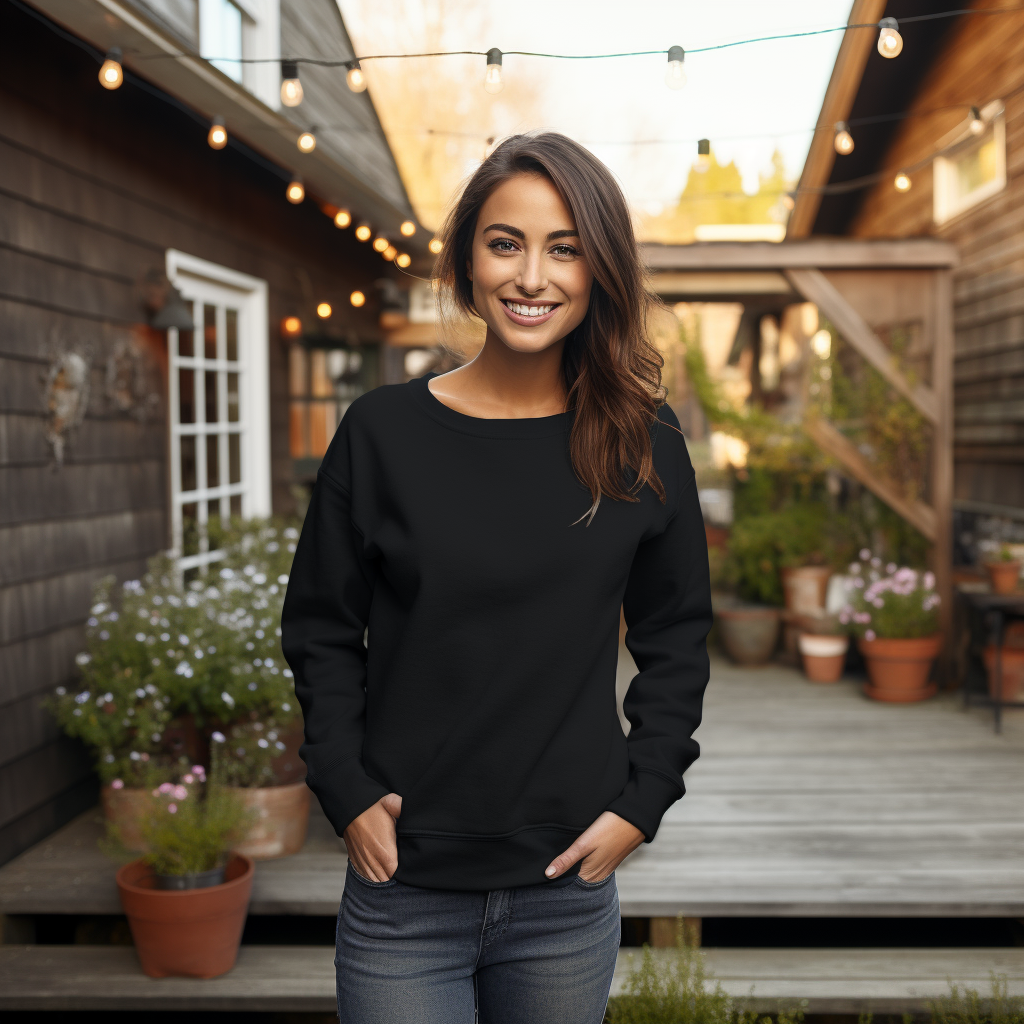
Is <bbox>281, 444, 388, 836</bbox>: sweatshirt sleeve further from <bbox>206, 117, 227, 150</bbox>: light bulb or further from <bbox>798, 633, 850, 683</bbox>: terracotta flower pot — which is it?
<bbox>798, 633, 850, 683</bbox>: terracotta flower pot

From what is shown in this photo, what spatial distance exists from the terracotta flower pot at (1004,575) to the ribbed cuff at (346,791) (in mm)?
4396

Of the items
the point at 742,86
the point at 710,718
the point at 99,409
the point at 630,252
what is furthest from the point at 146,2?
the point at 742,86

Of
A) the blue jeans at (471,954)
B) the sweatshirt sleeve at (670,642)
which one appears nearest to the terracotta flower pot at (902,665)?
the sweatshirt sleeve at (670,642)

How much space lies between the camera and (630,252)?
4.28 ft

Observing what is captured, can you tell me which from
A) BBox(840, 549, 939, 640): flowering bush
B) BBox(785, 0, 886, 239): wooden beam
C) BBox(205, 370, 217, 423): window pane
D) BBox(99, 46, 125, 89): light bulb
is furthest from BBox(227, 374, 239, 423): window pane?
BBox(840, 549, 939, 640): flowering bush

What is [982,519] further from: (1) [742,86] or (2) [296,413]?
(1) [742,86]

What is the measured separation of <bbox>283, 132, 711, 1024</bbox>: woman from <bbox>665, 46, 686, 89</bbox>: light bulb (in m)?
2.06

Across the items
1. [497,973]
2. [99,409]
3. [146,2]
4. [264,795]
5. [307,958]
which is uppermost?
[146,2]

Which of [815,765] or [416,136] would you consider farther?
[416,136]

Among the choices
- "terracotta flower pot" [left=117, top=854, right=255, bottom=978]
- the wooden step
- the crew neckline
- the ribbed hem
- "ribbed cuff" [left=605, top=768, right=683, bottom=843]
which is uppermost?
the crew neckline

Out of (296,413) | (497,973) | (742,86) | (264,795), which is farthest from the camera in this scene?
(742,86)

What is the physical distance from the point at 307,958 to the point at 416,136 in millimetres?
13977

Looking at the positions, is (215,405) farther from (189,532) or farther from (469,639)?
(469,639)

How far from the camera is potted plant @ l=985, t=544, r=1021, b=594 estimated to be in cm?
486
